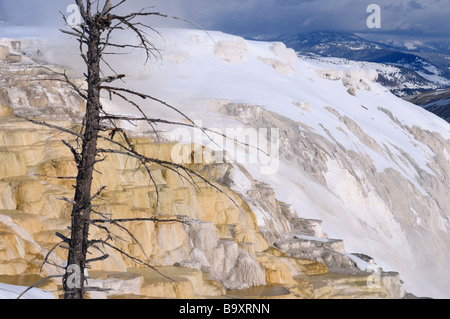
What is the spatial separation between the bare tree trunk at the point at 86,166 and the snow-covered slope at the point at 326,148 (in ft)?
69.2

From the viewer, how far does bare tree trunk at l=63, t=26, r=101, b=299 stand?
18.6ft

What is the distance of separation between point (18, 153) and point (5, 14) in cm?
7446

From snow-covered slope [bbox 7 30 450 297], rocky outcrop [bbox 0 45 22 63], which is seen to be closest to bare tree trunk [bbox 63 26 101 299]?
snow-covered slope [bbox 7 30 450 297]

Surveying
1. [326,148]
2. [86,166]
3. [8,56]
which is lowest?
[86,166]

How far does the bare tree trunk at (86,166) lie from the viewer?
5.67m

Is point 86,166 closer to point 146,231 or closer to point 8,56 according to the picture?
point 146,231

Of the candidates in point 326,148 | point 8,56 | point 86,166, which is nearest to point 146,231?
point 86,166

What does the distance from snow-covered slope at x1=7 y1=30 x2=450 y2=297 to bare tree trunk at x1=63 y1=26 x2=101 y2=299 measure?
2110 centimetres

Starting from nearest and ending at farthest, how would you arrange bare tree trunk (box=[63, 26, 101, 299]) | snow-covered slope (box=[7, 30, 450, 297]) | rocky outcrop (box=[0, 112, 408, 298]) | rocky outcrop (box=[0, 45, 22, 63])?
bare tree trunk (box=[63, 26, 101, 299])
rocky outcrop (box=[0, 112, 408, 298])
rocky outcrop (box=[0, 45, 22, 63])
snow-covered slope (box=[7, 30, 450, 297])

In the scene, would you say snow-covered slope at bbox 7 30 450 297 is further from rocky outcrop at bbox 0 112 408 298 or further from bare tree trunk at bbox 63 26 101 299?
bare tree trunk at bbox 63 26 101 299

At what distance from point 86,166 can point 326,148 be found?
133 ft

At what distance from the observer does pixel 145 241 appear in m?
19.1

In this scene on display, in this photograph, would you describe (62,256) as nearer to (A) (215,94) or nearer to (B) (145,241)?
(B) (145,241)

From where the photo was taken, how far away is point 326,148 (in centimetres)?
4531
